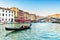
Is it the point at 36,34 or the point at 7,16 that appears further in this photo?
the point at 36,34

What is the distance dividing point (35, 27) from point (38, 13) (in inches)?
14.4

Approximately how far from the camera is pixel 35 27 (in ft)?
11.0

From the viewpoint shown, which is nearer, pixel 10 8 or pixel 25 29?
pixel 10 8

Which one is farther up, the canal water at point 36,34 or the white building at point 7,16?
the white building at point 7,16

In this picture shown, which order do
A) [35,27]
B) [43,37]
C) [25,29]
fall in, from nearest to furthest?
[43,37] < [35,27] < [25,29]

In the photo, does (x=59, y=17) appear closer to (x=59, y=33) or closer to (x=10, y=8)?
(x=59, y=33)

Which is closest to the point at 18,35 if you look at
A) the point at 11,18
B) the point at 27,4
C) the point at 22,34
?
the point at 22,34

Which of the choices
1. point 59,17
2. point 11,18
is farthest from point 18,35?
point 59,17

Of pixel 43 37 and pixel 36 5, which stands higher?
pixel 36 5

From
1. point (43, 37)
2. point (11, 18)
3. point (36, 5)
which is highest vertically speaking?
point (36, 5)

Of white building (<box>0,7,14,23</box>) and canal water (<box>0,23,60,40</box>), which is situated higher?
white building (<box>0,7,14,23</box>)

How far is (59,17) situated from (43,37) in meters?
0.43

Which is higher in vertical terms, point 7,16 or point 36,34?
point 7,16

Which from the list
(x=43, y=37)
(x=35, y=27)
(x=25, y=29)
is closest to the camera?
(x=43, y=37)
